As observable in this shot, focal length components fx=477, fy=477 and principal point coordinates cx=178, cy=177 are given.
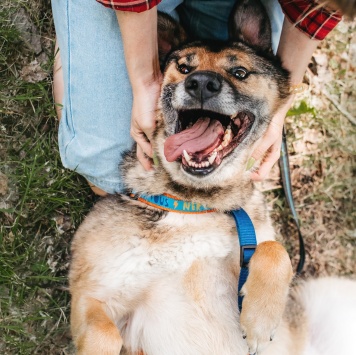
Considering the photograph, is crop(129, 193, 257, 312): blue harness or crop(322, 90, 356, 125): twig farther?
crop(322, 90, 356, 125): twig

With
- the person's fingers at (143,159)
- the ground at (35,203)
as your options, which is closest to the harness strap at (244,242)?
the person's fingers at (143,159)

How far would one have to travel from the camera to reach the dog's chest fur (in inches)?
109

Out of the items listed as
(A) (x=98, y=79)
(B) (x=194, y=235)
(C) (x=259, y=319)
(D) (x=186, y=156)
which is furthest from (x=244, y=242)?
(A) (x=98, y=79)

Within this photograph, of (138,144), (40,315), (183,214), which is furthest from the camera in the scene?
(40,315)

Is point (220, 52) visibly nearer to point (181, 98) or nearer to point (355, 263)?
point (181, 98)

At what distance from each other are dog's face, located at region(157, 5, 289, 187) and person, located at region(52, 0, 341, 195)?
160 mm

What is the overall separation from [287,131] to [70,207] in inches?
80.1

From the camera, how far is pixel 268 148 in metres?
3.11

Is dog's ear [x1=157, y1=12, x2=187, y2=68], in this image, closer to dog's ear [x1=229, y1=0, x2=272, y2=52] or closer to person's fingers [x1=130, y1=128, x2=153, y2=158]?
dog's ear [x1=229, y1=0, x2=272, y2=52]

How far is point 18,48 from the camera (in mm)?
3727

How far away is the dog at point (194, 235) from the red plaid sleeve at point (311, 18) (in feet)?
0.58

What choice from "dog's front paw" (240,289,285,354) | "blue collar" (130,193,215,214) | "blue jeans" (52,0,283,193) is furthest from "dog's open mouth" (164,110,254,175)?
"dog's front paw" (240,289,285,354)

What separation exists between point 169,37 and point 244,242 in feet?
4.46

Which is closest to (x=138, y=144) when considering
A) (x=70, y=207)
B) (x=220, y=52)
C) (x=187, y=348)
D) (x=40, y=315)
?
(x=220, y=52)
